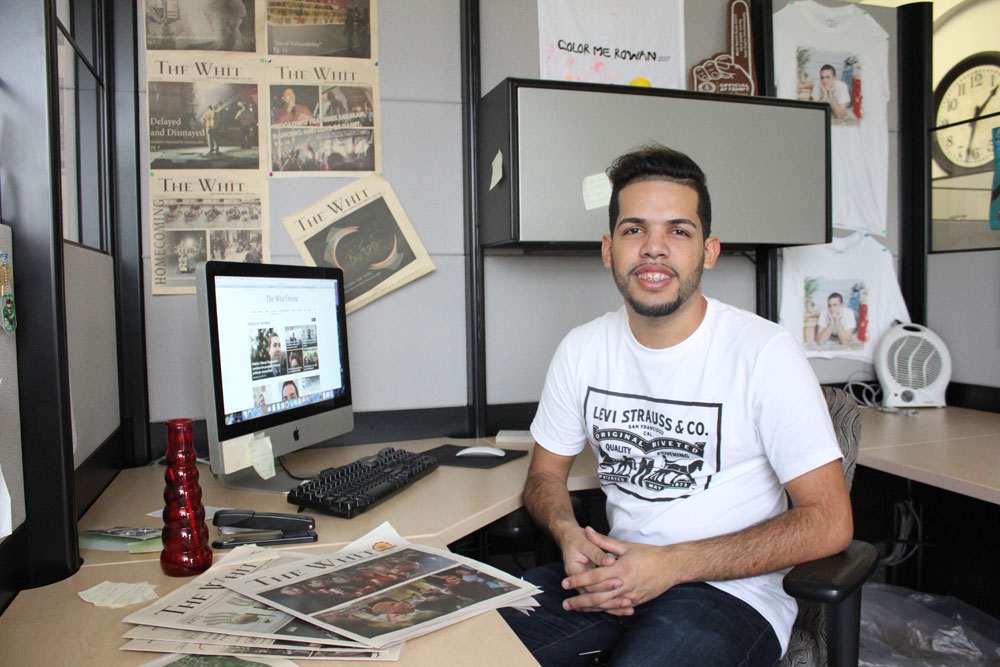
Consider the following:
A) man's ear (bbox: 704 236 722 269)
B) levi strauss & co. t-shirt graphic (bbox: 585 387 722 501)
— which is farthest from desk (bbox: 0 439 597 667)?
man's ear (bbox: 704 236 722 269)

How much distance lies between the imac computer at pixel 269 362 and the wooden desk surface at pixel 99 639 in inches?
16.0

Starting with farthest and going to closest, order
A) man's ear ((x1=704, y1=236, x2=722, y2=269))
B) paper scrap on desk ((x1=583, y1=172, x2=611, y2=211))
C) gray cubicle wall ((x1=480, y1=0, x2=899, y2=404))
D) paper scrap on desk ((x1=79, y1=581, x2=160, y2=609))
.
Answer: gray cubicle wall ((x1=480, y1=0, x2=899, y2=404)), paper scrap on desk ((x1=583, y1=172, x2=611, y2=211)), man's ear ((x1=704, y1=236, x2=722, y2=269)), paper scrap on desk ((x1=79, y1=581, x2=160, y2=609))

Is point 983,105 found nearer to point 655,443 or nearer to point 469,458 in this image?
point 655,443

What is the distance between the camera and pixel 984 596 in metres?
2.22

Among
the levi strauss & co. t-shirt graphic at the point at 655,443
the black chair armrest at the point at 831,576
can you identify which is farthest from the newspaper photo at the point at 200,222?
the black chair armrest at the point at 831,576

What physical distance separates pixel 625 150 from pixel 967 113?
1389 mm

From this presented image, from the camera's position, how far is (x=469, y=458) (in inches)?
70.4

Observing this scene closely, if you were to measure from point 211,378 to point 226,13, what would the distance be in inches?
44.4

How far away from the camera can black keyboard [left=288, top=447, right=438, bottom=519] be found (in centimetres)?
133

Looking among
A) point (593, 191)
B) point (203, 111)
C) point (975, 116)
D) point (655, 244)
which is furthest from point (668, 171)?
point (975, 116)

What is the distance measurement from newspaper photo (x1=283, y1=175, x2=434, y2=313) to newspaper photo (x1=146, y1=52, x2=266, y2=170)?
0.22 metres

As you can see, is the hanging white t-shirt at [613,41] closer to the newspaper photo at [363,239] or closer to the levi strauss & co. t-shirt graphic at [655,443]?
the newspaper photo at [363,239]

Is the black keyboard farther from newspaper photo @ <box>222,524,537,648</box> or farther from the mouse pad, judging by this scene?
newspaper photo @ <box>222,524,537,648</box>

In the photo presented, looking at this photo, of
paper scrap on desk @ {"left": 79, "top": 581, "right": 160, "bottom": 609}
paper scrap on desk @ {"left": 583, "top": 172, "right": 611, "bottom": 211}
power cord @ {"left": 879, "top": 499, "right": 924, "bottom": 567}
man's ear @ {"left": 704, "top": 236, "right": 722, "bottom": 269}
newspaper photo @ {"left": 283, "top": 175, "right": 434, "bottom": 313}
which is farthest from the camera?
power cord @ {"left": 879, "top": 499, "right": 924, "bottom": 567}
